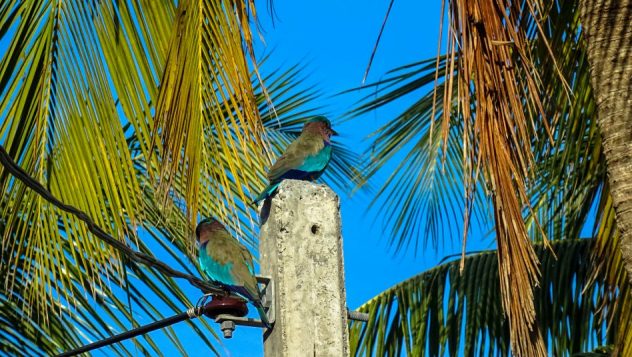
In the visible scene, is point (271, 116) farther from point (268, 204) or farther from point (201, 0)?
point (268, 204)

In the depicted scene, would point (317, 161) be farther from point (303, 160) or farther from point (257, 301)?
point (257, 301)

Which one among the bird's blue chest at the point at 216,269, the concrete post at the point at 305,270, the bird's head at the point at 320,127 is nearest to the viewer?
the concrete post at the point at 305,270

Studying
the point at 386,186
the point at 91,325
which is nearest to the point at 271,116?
the point at 386,186

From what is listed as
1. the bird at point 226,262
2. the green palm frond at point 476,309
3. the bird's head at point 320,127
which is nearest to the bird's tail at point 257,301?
the bird at point 226,262

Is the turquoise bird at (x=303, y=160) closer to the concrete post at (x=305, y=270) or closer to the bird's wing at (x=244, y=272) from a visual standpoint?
the bird's wing at (x=244, y=272)

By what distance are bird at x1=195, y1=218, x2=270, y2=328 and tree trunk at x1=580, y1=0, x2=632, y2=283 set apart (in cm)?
134

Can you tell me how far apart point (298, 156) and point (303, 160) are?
30mm

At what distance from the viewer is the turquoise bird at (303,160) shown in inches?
215

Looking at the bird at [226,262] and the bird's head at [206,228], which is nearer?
the bird at [226,262]

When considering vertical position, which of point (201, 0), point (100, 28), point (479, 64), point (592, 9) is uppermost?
point (100, 28)

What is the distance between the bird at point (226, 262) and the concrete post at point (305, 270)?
0.35 feet

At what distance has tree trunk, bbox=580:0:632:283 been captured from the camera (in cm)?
462

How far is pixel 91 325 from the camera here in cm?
841

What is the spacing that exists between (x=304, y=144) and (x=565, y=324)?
431 centimetres
